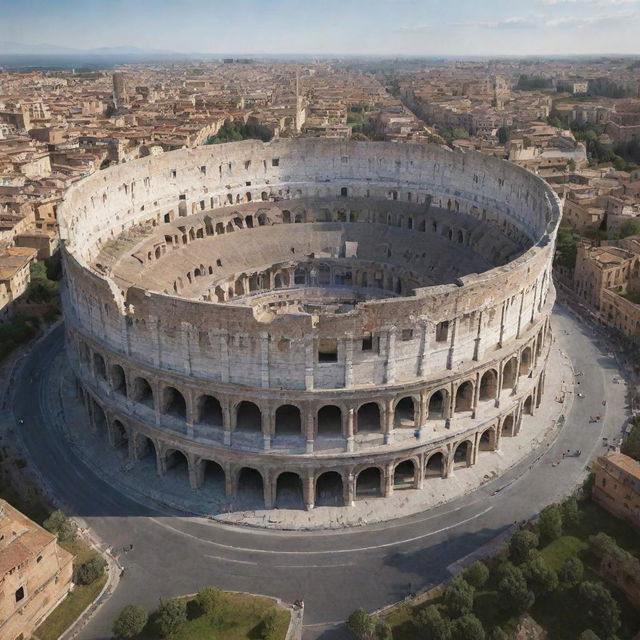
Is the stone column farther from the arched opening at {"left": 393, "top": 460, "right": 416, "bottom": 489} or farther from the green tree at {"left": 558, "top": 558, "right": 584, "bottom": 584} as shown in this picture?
the green tree at {"left": 558, "top": 558, "right": 584, "bottom": 584}

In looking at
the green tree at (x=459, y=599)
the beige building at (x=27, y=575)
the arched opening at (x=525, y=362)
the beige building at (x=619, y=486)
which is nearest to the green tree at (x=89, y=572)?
the beige building at (x=27, y=575)

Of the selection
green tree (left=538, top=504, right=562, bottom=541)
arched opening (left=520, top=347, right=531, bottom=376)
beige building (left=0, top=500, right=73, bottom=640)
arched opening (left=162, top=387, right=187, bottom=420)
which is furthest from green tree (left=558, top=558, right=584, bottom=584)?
beige building (left=0, top=500, right=73, bottom=640)

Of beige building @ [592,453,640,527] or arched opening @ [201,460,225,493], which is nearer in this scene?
beige building @ [592,453,640,527]

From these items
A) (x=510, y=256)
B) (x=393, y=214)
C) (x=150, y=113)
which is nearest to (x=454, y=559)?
(x=510, y=256)

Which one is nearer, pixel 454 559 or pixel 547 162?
pixel 454 559

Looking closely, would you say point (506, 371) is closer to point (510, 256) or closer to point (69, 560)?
point (510, 256)

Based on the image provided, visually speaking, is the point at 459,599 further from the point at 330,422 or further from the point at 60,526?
the point at 60,526
